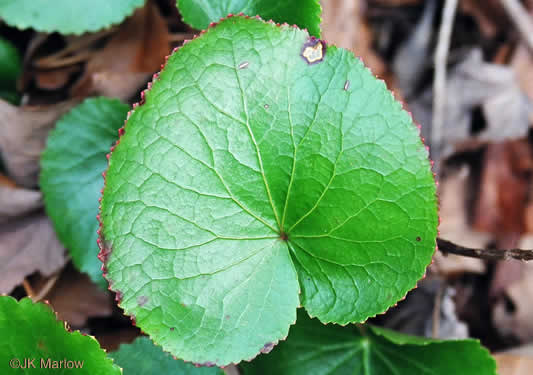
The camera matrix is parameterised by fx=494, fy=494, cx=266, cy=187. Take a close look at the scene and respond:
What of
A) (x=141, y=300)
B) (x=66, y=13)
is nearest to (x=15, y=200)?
(x=66, y=13)

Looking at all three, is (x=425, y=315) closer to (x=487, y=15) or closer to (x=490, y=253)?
(x=490, y=253)

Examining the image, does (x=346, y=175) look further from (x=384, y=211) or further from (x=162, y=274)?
(x=162, y=274)

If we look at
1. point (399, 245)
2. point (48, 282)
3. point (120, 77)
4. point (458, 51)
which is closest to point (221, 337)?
point (399, 245)

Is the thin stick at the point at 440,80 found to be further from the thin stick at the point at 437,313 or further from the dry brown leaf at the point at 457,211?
the thin stick at the point at 437,313

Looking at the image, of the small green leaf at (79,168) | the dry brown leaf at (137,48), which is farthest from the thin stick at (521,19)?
the small green leaf at (79,168)

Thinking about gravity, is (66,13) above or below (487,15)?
below

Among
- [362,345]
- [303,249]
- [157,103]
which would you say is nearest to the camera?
[157,103]
